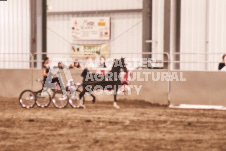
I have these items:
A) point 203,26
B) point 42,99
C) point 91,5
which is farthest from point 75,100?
point 91,5

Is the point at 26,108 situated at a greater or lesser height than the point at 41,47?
lesser

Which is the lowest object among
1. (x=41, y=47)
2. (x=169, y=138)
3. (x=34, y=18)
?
(x=169, y=138)

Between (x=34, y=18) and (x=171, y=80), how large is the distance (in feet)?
28.9

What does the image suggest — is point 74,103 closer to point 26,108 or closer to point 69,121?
point 26,108

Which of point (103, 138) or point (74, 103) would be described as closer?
point (103, 138)

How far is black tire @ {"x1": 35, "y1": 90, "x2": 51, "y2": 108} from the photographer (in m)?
14.1

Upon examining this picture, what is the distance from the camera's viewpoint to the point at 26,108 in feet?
47.6

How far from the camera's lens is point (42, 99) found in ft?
47.2

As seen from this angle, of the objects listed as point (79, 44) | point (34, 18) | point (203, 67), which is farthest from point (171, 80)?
point (79, 44)

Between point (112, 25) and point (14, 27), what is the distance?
7.56 m

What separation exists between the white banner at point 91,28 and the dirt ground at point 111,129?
1245 cm

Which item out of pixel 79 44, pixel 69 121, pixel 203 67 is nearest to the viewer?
pixel 69 121

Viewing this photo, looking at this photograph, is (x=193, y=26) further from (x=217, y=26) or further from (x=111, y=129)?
(x=111, y=129)

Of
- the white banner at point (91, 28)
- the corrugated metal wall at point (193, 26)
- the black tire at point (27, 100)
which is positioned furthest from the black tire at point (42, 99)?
the white banner at point (91, 28)
